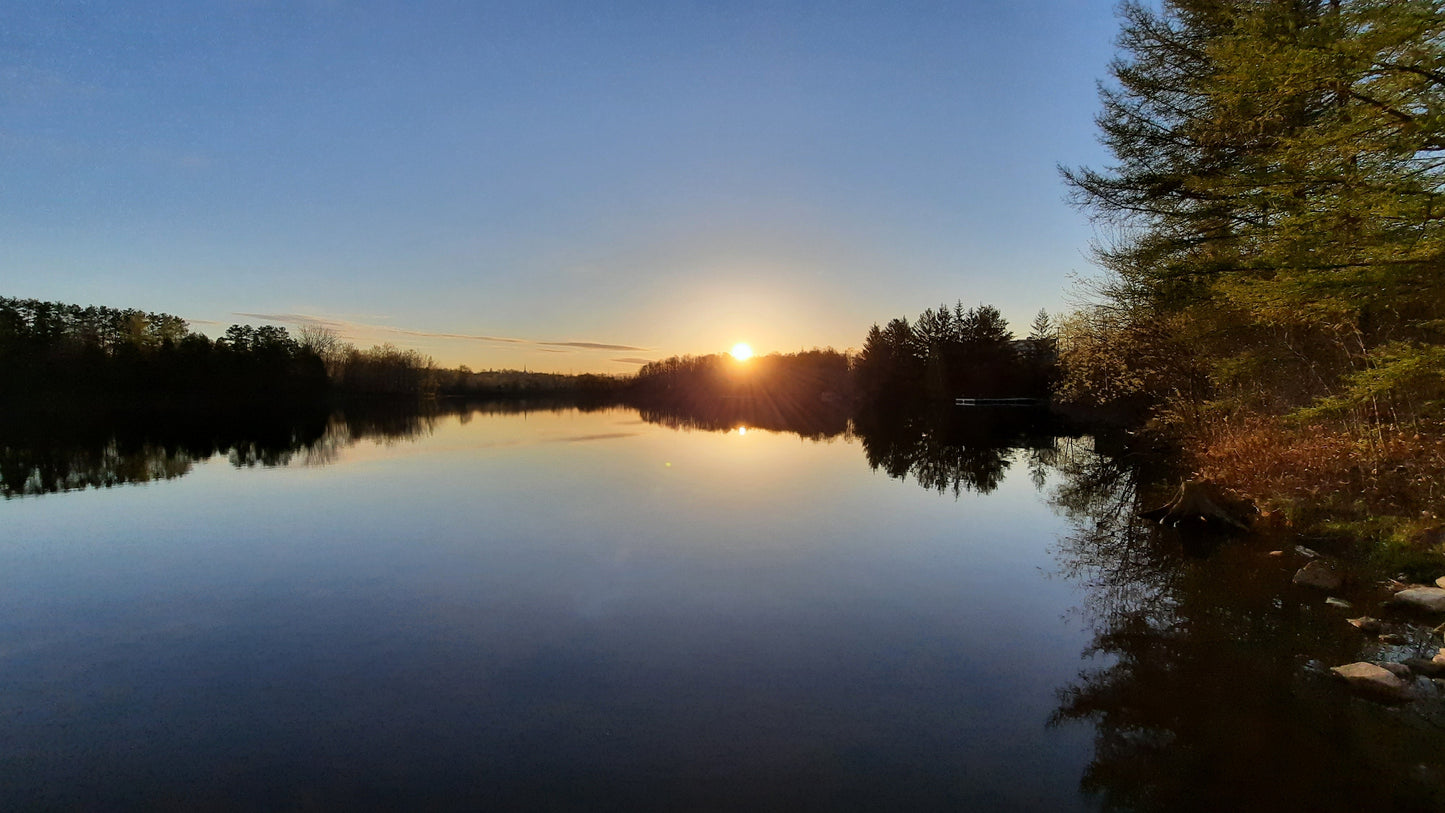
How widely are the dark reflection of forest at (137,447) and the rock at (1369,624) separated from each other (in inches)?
1001

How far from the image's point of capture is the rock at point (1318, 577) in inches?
322

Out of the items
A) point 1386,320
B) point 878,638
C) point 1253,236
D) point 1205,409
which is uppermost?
point 1253,236

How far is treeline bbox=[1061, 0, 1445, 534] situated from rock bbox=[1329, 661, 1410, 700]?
309 centimetres

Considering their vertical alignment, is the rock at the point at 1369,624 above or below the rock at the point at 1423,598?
below

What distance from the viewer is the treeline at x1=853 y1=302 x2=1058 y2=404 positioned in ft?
244

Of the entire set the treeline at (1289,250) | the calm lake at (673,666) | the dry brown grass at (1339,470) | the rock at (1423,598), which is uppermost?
the treeline at (1289,250)

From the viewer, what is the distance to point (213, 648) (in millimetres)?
6941

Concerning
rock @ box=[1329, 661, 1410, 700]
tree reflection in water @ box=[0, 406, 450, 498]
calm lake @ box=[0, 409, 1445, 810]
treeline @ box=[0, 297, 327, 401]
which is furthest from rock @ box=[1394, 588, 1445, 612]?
treeline @ box=[0, 297, 327, 401]

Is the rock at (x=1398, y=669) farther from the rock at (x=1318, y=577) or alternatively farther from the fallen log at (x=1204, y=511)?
the fallen log at (x=1204, y=511)

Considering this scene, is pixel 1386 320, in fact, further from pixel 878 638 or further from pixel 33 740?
pixel 33 740

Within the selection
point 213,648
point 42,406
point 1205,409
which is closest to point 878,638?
point 213,648

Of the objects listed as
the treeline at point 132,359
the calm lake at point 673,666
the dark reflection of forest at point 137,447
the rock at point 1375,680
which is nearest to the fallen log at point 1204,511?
the calm lake at point 673,666

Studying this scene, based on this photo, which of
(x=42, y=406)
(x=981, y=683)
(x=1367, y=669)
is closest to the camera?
(x=1367, y=669)

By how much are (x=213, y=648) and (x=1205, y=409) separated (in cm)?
1968
